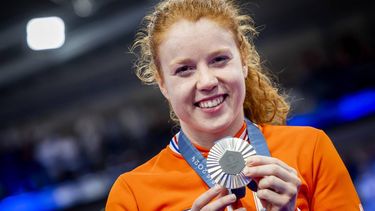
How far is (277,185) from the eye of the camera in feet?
4.98

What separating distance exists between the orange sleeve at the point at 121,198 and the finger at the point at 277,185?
1.41 feet

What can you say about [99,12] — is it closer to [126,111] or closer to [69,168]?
[126,111]

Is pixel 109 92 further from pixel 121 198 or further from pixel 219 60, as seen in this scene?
pixel 219 60

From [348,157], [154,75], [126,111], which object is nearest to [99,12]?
[126,111]

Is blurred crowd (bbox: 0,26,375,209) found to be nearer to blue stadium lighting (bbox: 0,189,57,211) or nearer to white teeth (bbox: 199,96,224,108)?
blue stadium lighting (bbox: 0,189,57,211)

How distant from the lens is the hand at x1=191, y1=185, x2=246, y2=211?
5.03 feet

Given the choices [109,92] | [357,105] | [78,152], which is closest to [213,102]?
[357,105]

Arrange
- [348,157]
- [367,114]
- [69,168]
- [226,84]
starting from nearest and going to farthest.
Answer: [226,84]
[348,157]
[367,114]
[69,168]

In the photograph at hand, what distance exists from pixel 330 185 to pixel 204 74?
17.5 inches

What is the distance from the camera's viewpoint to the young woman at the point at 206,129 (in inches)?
67.0

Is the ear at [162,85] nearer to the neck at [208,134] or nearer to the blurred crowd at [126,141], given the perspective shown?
the neck at [208,134]

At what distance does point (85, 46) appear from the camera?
1110 centimetres

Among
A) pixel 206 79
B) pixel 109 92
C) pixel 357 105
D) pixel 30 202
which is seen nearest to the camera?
pixel 206 79

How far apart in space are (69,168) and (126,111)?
89.6 inches
